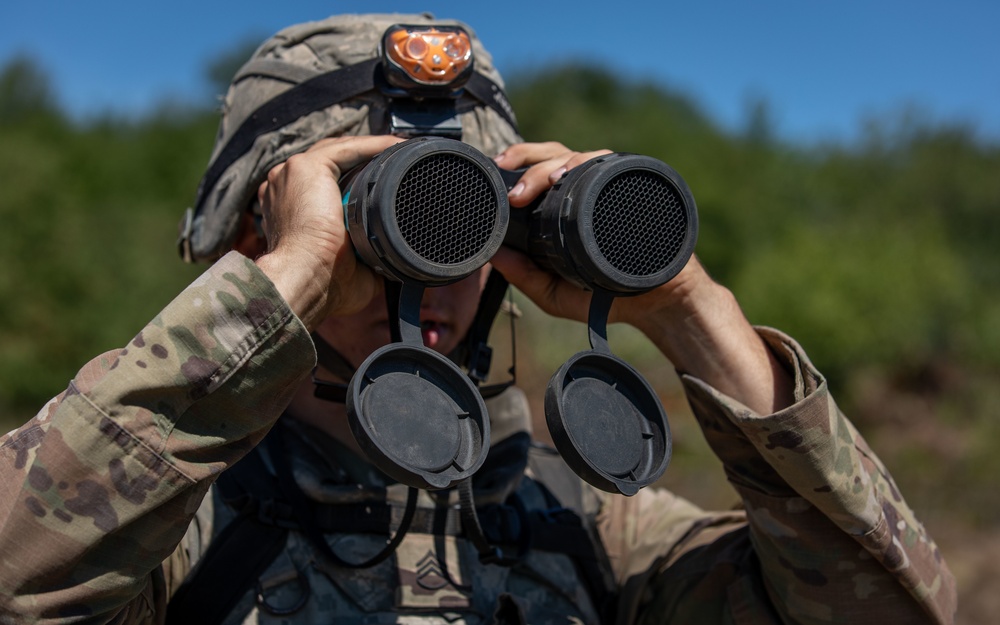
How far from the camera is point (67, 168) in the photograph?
28.0 metres

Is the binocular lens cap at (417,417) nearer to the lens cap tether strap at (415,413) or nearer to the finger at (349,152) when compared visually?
the lens cap tether strap at (415,413)

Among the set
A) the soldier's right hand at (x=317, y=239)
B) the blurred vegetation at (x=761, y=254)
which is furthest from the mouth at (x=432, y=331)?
the blurred vegetation at (x=761, y=254)

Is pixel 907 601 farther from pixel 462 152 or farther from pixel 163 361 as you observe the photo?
pixel 163 361

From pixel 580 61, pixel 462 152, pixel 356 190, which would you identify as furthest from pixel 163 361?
pixel 580 61

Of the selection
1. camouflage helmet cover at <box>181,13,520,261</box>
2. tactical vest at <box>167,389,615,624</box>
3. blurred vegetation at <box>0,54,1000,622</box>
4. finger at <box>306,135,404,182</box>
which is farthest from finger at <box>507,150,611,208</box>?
blurred vegetation at <box>0,54,1000,622</box>

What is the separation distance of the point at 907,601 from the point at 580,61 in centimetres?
4065

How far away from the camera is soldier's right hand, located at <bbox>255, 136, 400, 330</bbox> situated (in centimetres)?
162

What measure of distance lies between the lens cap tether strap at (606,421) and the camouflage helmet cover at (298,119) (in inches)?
33.7

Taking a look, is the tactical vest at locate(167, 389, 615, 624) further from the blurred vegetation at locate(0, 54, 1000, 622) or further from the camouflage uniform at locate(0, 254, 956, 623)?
the blurred vegetation at locate(0, 54, 1000, 622)

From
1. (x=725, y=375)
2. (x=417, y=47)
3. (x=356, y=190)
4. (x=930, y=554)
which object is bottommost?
(x=930, y=554)

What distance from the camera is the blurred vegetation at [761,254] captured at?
1798 centimetres

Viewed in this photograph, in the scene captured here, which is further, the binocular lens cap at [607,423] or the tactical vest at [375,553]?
the tactical vest at [375,553]

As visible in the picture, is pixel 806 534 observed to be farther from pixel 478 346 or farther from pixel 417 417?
pixel 417 417

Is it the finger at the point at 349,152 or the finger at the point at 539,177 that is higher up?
the finger at the point at 349,152
